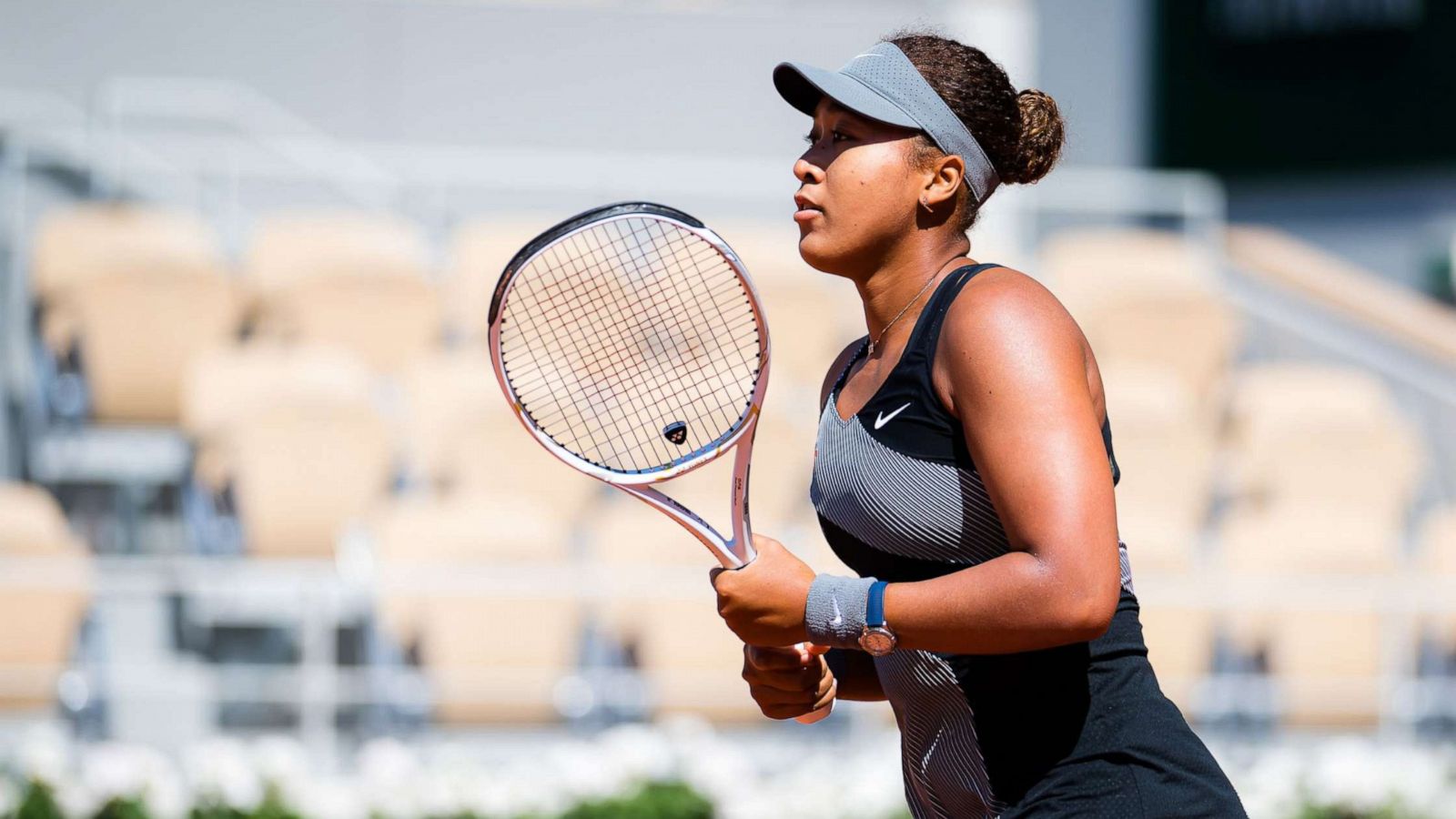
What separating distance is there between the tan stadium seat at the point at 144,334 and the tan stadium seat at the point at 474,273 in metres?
0.97

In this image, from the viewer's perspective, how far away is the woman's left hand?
191cm

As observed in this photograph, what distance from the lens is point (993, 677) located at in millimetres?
1920

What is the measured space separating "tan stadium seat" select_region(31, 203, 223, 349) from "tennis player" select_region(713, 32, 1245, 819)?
5.14m

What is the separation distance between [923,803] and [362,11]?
7314 mm

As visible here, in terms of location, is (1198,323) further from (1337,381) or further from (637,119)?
(637,119)

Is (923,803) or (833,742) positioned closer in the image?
(923,803)

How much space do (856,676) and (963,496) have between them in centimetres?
52

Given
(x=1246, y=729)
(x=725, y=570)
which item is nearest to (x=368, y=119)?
(x=1246, y=729)

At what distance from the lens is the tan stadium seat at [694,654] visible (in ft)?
18.0

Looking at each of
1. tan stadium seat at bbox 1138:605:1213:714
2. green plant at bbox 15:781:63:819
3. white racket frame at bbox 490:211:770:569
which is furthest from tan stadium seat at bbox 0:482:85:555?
white racket frame at bbox 490:211:770:569

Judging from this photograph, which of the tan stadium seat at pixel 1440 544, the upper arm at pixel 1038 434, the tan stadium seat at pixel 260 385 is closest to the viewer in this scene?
the upper arm at pixel 1038 434

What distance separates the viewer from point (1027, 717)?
1899 millimetres

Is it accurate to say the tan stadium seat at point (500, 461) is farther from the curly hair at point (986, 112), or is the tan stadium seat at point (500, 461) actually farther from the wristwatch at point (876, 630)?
the wristwatch at point (876, 630)

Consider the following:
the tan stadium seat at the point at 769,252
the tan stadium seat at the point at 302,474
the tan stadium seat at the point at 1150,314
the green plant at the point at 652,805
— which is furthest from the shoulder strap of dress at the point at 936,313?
the tan stadium seat at the point at 1150,314
